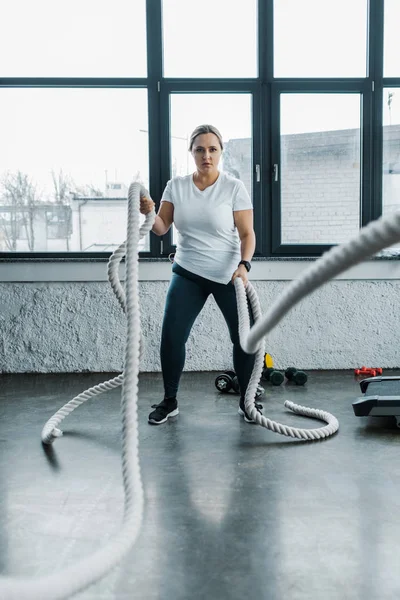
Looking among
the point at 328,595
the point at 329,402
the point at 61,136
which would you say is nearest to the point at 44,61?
the point at 61,136

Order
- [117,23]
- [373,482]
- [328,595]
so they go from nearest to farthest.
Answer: [328,595]
[373,482]
[117,23]

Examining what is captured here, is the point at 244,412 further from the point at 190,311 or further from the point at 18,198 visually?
the point at 18,198

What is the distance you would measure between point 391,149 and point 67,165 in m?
2.42

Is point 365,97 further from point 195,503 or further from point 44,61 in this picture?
point 195,503

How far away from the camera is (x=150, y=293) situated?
15.1 feet

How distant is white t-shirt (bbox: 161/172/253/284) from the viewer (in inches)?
117

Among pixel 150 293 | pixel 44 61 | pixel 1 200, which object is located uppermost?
pixel 44 61

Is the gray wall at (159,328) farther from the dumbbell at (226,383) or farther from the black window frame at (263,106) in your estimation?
the dumbbell at (226,383)

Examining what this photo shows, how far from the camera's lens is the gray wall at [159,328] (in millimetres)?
4582

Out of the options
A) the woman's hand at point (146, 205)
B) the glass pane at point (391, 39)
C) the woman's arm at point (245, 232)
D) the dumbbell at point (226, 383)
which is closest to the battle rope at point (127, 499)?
the woman's hand at point (146, 205)

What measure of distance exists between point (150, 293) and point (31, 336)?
92 cm

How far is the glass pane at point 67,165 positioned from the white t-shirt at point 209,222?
1737mm

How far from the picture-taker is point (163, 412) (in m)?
3.16

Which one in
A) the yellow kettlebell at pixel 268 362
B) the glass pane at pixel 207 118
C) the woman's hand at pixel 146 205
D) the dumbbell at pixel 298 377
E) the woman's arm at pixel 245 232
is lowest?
the dumbbell at pixel 298 377
